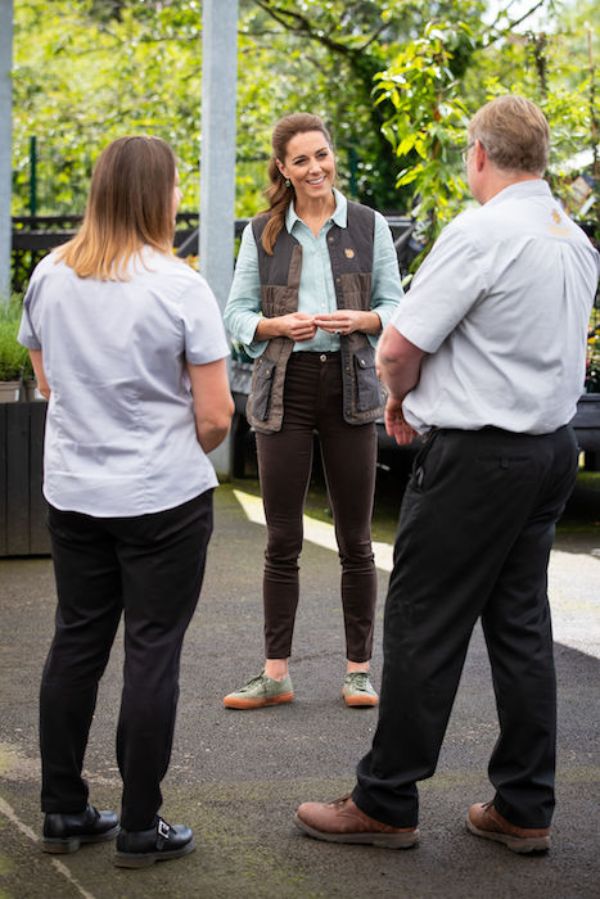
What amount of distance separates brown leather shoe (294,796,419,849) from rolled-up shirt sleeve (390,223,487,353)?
1.25 m

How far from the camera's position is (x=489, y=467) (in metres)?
3.79

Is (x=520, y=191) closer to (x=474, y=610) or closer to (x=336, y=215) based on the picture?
(x=474, y=610)

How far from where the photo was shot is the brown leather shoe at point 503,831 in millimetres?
4027

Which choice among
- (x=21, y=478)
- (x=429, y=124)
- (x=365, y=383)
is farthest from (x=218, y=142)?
(x=365, y=383)

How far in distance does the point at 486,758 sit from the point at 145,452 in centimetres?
176

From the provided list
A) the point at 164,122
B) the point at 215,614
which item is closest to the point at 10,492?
the point at 215,614

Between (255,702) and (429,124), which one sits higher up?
(429,124)

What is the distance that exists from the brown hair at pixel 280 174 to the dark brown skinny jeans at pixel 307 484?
0.45m

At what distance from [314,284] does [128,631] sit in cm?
182

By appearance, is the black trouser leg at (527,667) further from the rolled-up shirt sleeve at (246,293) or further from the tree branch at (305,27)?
the tree branch at (305,27)

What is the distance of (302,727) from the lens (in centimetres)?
513

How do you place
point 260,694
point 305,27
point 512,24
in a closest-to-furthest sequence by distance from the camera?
point 260,694 < point 512,24 < point 305,27

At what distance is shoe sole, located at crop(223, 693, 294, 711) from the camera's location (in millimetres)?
5332

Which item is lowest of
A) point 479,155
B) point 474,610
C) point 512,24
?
point 474,610
